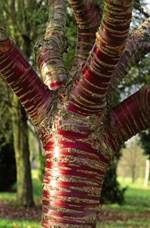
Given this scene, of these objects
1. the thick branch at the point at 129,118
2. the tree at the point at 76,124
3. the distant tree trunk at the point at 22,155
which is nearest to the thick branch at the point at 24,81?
the tree at the point at 76,124

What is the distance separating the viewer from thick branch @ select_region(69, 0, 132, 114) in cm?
308

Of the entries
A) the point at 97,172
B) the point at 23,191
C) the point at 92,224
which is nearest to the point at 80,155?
the point at 97,172

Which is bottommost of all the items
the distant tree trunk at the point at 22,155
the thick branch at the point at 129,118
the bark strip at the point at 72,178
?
the bark strip at the point at 72,178

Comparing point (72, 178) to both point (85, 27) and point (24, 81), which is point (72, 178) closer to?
point (24, 81)

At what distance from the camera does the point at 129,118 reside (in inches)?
153

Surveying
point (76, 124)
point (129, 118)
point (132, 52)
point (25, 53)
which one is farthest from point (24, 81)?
point (25, 53)

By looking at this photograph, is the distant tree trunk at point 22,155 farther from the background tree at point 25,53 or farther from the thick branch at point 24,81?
the thick branch at point 24,81

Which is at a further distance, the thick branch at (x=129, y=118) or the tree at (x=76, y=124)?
the thick branch at (x=129, y=118)

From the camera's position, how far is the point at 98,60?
334 cm

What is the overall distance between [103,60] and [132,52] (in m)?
0.98

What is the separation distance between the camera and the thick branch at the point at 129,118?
12.6 feet

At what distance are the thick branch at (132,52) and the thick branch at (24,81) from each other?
0.46m

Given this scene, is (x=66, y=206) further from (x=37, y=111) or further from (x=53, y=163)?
(x=37, y=111)

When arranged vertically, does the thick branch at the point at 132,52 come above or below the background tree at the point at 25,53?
below
